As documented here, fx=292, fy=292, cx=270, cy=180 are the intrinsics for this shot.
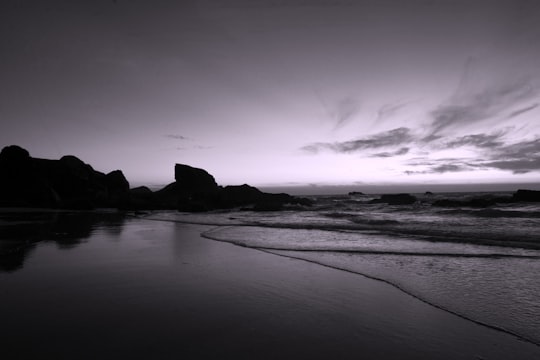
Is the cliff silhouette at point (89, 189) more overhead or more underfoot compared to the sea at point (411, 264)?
more overhead

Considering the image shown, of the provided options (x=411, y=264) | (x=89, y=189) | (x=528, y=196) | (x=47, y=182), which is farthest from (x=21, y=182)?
(x=528, y=196)

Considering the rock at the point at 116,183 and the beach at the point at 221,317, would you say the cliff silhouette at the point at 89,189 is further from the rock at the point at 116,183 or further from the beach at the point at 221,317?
the beach at the point at 221,317

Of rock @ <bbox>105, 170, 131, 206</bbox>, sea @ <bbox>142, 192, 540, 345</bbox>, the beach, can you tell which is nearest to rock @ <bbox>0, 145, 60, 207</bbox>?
rock @ <bbox>105, 170, 131, 206</bbox>

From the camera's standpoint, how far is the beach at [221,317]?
3332mm

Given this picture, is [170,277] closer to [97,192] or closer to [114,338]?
[114,338]

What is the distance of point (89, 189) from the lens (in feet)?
135

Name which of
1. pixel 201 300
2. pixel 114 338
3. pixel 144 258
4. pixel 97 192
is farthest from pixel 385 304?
pixel 97 192

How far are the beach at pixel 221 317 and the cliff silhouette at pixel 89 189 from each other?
28363 millimetres

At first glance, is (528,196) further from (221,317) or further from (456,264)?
(221,317)

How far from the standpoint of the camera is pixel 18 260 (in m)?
7.38

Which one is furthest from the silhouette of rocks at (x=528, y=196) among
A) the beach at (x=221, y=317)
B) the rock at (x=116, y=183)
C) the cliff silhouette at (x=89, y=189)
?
the rock at (x=116, y=183)

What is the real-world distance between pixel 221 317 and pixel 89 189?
4454 centimetres

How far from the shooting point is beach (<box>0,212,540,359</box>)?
10.9ft

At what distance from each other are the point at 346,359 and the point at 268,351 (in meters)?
0.86
